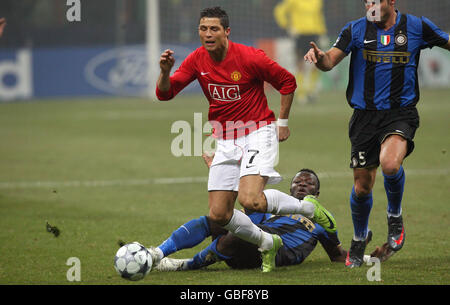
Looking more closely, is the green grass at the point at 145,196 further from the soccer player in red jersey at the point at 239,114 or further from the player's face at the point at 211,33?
the player's face at the point at 211,33

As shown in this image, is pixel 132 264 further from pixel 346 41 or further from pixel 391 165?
pixel 346 41

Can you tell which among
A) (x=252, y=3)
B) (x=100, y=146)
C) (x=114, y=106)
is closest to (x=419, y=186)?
(x=100, y=146)

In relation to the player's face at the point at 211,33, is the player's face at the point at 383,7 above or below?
above

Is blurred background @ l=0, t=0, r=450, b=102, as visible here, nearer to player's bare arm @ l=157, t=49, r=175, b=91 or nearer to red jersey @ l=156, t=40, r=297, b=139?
red jersey @ l=156, t=40, r=297, b=139

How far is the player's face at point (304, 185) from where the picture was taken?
6492 millimetres

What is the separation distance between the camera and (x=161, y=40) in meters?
28.6

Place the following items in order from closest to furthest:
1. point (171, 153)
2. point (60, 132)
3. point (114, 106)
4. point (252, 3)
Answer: point (171, 153), point (60, 132), point (114, 106), point (252, 3)

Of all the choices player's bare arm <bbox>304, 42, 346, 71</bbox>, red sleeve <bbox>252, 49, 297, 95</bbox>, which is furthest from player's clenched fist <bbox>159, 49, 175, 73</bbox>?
player's bare arm <bbox>304, 42, 346, 71</bbox>

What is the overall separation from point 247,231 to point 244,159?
23.4 inches

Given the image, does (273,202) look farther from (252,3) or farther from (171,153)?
(252,3)

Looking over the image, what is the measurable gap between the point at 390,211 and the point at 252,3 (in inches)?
895

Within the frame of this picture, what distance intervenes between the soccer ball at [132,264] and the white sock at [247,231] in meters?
0.66

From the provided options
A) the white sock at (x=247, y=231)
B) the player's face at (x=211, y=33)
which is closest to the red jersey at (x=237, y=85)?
the player's face at (x=211, y=33)

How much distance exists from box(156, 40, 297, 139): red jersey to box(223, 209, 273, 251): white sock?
2.47 ft
